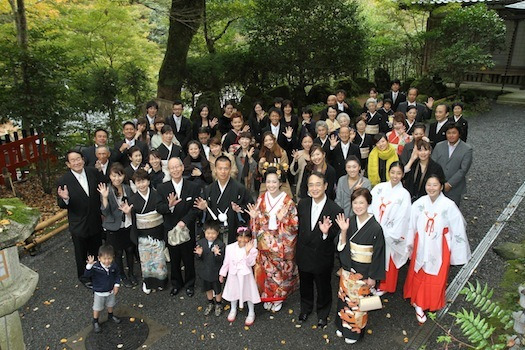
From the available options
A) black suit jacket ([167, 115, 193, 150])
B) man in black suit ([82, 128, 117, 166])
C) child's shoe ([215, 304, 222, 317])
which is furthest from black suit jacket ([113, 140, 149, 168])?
child's shoe ([215, 304, 222, 317])

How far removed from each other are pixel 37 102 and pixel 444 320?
8569 millimetres


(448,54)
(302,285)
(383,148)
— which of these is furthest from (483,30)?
(302,285)

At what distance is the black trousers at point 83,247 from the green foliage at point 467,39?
48.0 ft

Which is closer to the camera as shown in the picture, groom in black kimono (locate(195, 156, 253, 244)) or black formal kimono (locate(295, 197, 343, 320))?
black formal kimono (locate(295, 197, 343, 320))

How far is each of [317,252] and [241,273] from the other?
3.38 feet

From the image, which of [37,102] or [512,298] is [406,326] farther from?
[37,102]

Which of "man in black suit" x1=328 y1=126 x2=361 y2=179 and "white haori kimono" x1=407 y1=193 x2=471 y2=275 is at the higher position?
"man in black suit" x1=328 y1=126 x2=361 y2=179

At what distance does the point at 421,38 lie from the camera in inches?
699

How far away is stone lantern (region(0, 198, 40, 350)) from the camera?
3.29 meters

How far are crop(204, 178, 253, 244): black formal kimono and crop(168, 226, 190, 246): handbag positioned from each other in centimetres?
45

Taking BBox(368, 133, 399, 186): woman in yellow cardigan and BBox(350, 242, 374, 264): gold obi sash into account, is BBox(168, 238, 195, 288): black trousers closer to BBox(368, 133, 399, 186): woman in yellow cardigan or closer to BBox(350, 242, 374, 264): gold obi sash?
BBox(350, 242, 374, 264): gold obi sash

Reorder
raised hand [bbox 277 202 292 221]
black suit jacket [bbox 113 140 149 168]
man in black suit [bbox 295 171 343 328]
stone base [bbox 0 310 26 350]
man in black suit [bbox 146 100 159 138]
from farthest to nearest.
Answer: man in black suit [bbox 146 100 159 138] < black suit jacket [bbox 113 140 149 168] < raised hand [bbox 277 202 292 221] < man in black suit [bbox 295 171 343 328] < stone base [bbox 0 310 26 350]

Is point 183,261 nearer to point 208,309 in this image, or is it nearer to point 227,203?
point 208,309

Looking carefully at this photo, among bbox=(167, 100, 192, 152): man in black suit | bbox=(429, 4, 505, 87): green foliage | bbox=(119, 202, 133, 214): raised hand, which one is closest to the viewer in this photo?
bbox=(119, 202, 133, 214): raised hand
